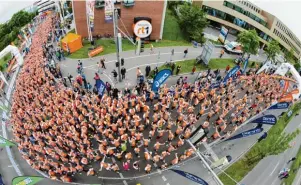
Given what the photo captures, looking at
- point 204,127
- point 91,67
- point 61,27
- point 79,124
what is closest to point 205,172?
point 204,127

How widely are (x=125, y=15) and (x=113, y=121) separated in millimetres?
19521

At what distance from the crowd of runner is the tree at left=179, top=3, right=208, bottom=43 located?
16988 millimetres

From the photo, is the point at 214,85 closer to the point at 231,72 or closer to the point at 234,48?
the point at 231,72

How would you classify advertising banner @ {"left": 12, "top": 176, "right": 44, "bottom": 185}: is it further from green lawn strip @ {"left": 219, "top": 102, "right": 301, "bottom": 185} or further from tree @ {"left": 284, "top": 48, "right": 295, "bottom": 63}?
tree @ {"left": 284, "top": 48, "right": 295, "bottom": 63}

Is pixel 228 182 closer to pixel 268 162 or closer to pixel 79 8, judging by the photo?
pixel 268 162

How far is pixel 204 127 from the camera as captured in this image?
84.6 feet

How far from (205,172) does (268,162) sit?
687 centimetres

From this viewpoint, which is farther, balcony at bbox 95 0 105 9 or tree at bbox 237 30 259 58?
balcony at bbox 95 0 105 9

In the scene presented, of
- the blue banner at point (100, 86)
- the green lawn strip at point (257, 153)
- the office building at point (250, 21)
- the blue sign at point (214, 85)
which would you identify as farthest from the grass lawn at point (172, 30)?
the green lawn strip at point (257, 153)

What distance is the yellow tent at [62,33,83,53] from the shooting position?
3609cm

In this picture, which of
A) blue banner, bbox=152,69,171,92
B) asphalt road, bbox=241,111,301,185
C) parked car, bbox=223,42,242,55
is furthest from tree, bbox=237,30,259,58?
blue banner, bbox=152,69,171,92

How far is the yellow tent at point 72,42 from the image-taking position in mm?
36094

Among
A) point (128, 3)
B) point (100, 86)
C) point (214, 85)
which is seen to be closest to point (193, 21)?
point (128, 3)

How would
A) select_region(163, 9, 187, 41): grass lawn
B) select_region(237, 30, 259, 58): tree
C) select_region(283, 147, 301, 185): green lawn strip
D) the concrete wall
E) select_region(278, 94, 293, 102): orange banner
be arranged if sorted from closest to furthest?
select_region(283, 147, 301, 185): green lawn strip
select_region(278, 94, 293, 102): orange banner
select_region(237, 30, 259, 58): tree
the concrete wall
select_region(163, 9, 187, 41): grass lawn
